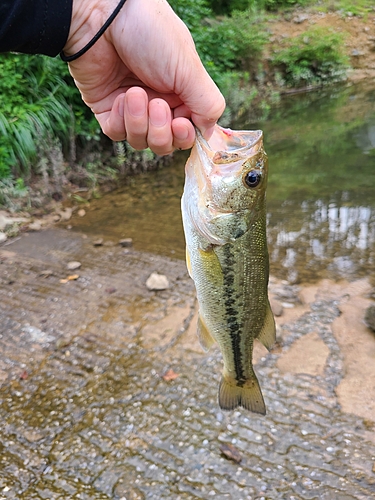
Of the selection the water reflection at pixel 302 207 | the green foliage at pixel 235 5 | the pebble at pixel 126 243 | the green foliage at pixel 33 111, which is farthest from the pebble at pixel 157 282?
the green foliage at pixel 235 5

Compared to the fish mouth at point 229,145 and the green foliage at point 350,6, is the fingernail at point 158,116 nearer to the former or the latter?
the fish mouth at point 229,145

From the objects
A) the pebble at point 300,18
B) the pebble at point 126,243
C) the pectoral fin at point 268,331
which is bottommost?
the pebble at point 126,243

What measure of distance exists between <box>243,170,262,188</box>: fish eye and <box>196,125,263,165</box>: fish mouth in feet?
0.25

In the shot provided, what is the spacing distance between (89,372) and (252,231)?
212cm

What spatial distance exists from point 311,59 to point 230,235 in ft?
48.2

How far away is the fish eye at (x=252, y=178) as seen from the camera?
176cm

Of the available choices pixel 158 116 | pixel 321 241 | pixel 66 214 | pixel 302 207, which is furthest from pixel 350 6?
pixel 158 116

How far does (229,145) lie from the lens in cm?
180

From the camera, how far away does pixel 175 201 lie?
6426mm

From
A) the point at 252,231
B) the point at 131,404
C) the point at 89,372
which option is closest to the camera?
the point at 252,231

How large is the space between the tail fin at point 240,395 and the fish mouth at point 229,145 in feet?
3.75

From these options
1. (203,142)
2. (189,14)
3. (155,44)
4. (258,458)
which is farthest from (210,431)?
(189,14)

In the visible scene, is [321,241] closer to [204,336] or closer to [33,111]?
[204,336]

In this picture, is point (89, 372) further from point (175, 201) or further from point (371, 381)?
point (175, 201)
